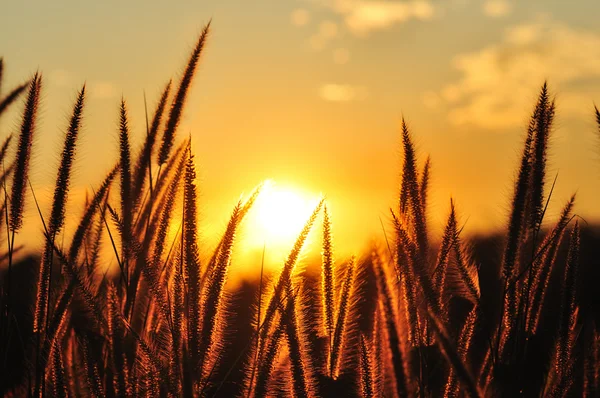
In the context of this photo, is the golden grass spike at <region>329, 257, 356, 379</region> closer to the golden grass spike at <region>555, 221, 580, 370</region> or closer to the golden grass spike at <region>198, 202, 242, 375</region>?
the golden grass spike at <region>198, 202, 242, 375</region>

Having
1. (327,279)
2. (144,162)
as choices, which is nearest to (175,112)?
(144,162)

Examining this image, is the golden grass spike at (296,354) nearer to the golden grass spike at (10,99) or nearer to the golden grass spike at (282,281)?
the golden grass spike at (282,281)

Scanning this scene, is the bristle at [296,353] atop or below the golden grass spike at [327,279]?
below

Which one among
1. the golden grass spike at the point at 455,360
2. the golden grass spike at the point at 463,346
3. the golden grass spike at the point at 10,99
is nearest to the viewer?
the golden grass spike at the point at 455,360

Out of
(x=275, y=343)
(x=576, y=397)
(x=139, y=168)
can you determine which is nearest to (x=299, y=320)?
(x=275, y=343)

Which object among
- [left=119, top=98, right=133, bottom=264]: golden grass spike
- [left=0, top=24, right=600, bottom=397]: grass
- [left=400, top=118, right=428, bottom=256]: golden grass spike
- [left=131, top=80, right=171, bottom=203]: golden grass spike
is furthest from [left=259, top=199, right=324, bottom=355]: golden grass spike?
[left=131, top=80, right=171, bottom=203]: golden grass spike

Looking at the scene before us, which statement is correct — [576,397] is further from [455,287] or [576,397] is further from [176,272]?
[176,272]

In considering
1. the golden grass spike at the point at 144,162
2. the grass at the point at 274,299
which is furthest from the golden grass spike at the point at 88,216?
the golden grass spike at the point at 144,162

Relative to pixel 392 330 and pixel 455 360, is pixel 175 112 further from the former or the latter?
pixel 455 360
